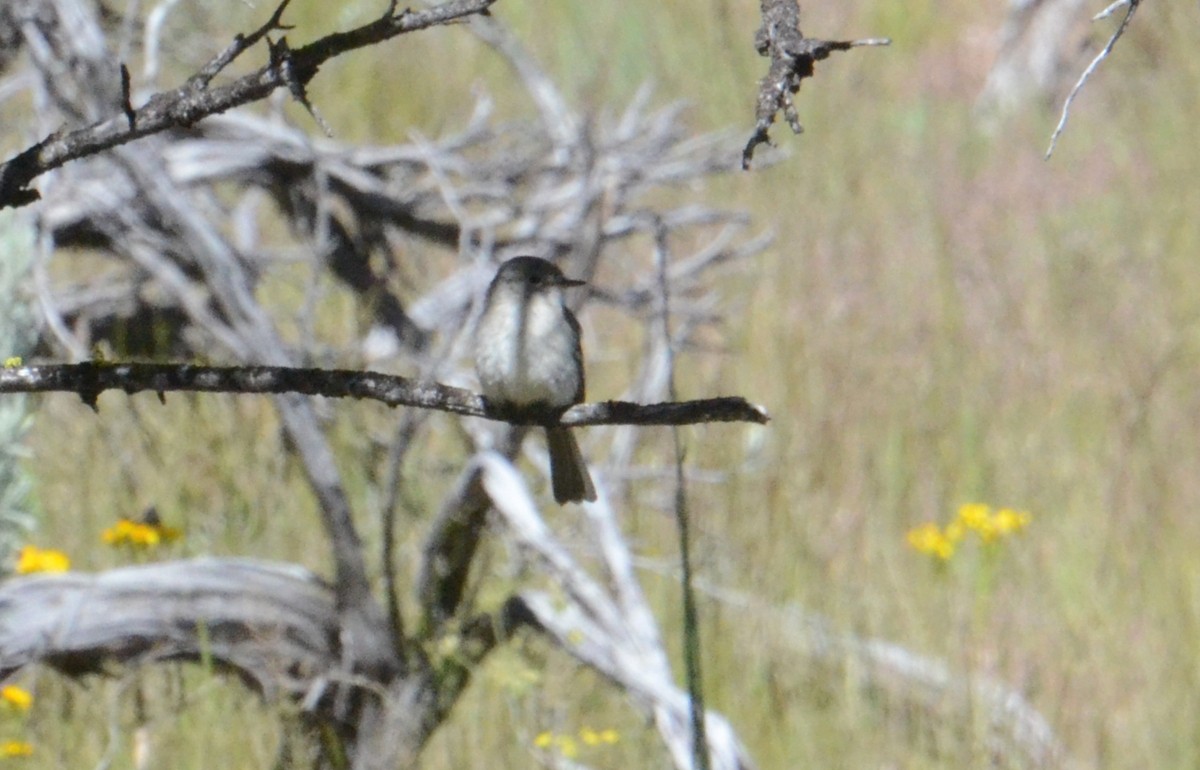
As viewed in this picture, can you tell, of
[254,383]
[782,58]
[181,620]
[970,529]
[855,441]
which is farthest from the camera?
[855,441]

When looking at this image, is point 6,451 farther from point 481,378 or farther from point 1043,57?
point 1043,57

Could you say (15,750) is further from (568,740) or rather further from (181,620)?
(568,740)

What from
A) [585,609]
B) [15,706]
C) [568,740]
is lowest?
[568,740]

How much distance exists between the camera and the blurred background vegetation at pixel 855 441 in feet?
13.8

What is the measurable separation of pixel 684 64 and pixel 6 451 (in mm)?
5961

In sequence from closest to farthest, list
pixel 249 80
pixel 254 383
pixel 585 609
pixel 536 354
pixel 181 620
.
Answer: pixel 249 80
pixel 254 383
pixel 536 354
pixel 181 620
pixel 585 609

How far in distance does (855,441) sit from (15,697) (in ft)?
10.4

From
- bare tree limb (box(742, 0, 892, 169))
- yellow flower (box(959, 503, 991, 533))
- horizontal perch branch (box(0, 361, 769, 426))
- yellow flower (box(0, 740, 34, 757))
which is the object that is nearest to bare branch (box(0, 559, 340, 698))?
yellow flower (box(0, 740, 34, 757))

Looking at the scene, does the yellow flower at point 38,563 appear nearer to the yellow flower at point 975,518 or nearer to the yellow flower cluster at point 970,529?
the yellow flower cluster at point 970,529

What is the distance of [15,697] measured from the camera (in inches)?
141

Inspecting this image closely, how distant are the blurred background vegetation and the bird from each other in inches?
23.8

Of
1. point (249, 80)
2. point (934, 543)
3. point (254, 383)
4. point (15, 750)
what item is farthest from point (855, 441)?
point (249, 80)

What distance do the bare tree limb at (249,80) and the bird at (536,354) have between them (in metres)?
1.24

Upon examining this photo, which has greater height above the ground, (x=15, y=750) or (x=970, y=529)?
(x=970, y=529)
